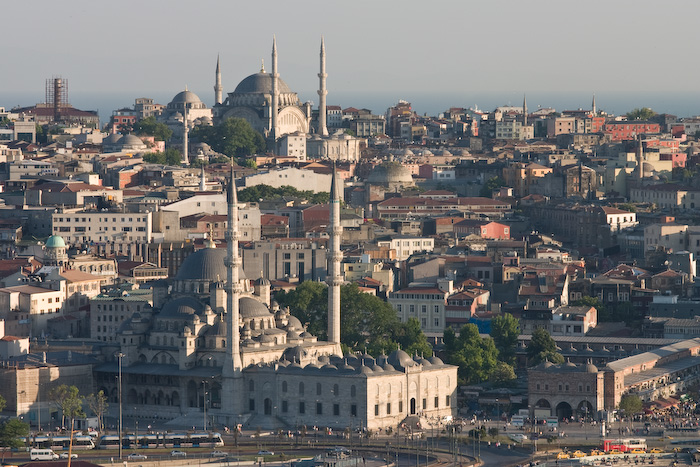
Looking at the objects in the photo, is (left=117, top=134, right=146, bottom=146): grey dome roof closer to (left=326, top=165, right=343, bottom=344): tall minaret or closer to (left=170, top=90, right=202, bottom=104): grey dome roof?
(left=170, top=90, right=202, bottom=104): grey dome roof

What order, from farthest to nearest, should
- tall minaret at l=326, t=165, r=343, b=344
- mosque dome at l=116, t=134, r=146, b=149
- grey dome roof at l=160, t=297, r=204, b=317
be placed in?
mosque dome at l=116, t=134, r=146, b=149 < tall minaret at l=326, t=165, r=343, b=344 < grey dome roof at l=160, t=297, r=204, b=317

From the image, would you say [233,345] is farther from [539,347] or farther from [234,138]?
[234,138]

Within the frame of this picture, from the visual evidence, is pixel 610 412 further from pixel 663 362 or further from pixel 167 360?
pixel 167 360

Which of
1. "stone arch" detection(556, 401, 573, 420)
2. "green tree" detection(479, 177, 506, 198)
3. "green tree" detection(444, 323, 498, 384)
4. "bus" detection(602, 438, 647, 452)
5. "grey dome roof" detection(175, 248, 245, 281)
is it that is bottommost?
"bus" detection(602, 438, 647, 452)

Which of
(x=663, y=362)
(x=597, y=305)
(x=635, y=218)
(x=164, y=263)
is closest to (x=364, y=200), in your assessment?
(x=635, y=218)

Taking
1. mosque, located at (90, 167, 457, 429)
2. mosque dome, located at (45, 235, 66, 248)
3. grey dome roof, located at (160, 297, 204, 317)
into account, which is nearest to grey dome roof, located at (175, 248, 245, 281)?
mosque, located at (90, 167, 457, 429)

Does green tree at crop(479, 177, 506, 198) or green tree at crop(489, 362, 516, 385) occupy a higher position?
green tree at crop(479, 177, 506, 198)

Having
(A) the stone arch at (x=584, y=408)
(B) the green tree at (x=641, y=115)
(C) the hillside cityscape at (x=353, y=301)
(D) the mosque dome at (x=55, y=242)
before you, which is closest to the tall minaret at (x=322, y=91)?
(C) the hillside cityscape at (x=353, y=301)

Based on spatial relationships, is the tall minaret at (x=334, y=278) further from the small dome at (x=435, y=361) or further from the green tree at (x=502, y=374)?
the green tree at (x=502, y=374)

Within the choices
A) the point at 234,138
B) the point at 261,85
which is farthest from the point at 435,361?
the point at 261,85
